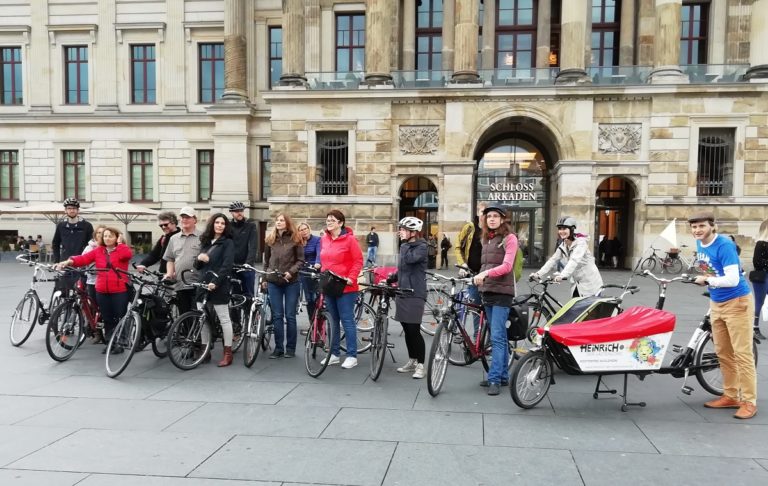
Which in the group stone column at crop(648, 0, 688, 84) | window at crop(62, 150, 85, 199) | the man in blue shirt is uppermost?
stone column at crop(648, 0, 688, 84)

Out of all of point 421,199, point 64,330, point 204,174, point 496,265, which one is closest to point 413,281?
point 496,265

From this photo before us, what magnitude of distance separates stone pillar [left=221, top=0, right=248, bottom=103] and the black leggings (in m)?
23.9

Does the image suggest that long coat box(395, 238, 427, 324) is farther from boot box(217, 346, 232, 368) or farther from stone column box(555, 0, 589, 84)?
stone column box(555, 0, 589, 84)

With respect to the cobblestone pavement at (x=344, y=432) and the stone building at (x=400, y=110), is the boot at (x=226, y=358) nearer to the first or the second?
the cobblestone pavement at (x=344, y=432)

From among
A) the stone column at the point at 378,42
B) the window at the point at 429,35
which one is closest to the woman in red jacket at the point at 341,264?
the stone column at the point at 378,42

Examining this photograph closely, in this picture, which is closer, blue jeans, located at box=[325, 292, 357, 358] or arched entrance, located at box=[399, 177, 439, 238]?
blue jeans, located at box=[325, 292, 357, 358]

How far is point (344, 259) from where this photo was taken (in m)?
6.77

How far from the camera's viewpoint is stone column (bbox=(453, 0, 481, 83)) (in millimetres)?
22094

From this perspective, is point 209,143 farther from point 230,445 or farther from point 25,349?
point 230,445

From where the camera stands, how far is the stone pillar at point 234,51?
27.1 m

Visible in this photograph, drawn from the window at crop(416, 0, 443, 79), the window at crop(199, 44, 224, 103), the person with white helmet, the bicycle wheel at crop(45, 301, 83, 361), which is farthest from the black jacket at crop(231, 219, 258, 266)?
the window at crop(199, 44, 224, 103)

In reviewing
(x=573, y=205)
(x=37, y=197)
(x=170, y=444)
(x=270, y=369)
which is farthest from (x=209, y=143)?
(x=170, y=444)

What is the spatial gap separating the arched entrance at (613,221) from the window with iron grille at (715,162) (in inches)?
119

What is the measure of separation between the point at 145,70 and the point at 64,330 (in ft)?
88.6
